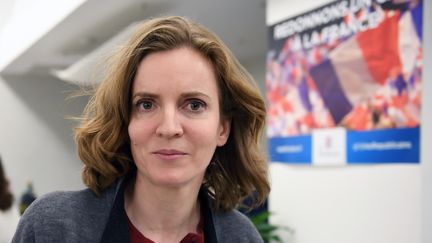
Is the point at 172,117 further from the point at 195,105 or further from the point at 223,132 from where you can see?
the point at 223,132

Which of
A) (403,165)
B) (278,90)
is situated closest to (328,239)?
(403,165)

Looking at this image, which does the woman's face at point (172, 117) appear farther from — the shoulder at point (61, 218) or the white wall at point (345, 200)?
the white wall at point (345, 200)

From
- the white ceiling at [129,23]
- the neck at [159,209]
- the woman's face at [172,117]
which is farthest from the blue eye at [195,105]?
the white ceiling at [129,23]

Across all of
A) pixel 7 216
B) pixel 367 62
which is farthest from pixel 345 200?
pixel 7 216

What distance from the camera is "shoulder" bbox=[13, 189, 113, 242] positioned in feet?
4.37

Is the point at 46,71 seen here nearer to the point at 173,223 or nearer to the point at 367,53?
the point at 367,53

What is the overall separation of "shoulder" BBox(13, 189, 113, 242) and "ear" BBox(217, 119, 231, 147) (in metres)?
0.36

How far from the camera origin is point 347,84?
154 inches

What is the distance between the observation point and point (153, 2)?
671cm

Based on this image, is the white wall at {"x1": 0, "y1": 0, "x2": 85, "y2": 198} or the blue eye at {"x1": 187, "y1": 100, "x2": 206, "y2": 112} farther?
the white wall at {"x1": 0, "y1": 0, "x2": 85, "y2": 198}

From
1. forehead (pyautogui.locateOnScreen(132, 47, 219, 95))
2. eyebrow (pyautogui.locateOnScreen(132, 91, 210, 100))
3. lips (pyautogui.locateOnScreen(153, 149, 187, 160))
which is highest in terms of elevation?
forehead (pyautogui.locateOnScreen(132, 47, 219, 95))

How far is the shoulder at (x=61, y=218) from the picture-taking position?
133 cm

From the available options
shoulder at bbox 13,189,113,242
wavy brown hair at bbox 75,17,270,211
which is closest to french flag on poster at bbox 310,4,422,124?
wavy brown hair at bbox 75,17,270,211

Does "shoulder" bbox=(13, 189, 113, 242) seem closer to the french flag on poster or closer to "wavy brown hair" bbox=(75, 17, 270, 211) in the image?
"wavy brown hair" bbox=(75, 17, 270, 211)
